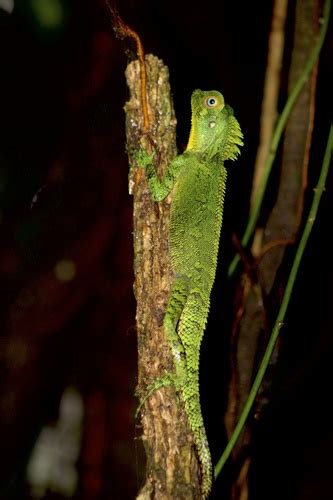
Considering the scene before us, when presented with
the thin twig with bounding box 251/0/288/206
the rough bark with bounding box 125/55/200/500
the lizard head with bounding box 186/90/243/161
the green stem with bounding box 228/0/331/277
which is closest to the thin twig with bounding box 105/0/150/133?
the rough bark with bounding box 125/55/200/500

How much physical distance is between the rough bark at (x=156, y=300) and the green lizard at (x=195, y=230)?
54mm

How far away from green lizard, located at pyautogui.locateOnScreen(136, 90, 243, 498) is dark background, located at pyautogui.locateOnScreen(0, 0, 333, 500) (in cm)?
91

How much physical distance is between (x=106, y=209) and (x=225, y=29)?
7.95 ft

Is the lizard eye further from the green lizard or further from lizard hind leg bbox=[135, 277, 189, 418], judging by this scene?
lizard hind leg bbox=[135, 277, 189, 418]

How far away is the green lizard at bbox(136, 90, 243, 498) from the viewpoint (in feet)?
7.14

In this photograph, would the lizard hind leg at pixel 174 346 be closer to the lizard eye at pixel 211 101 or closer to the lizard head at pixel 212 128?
the lizard head at pixel 212 128

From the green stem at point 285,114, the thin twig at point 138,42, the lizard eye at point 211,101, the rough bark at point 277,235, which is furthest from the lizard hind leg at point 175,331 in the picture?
the lizard eye at point 211,101

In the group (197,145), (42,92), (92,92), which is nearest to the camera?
(197,145)

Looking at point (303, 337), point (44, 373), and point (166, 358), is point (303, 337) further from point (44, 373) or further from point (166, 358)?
point (166, 358)

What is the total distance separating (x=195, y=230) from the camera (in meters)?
2.68

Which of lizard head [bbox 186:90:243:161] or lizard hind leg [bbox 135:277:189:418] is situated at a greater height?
lizard head [bbox 186:90:243:161]

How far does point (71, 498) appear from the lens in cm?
442

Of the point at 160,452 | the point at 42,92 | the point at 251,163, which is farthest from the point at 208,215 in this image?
the point at 42,92

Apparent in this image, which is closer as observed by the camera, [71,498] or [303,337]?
[71,498]
